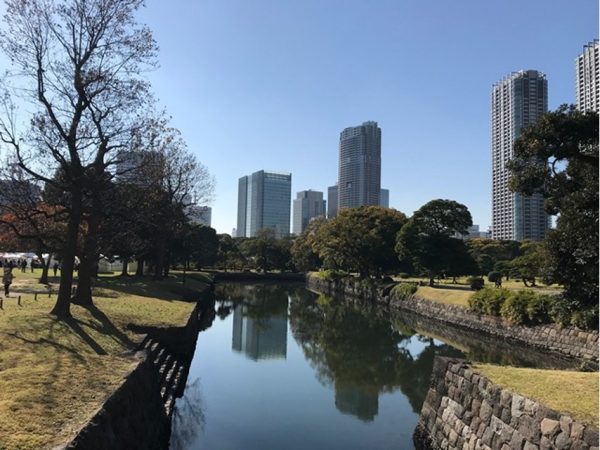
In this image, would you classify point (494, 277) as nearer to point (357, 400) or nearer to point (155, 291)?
point (155, 291)

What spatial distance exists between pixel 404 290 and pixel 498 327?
640 inches

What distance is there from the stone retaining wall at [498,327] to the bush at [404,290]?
38 cm

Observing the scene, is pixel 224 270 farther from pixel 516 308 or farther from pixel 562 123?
pixel 562 123

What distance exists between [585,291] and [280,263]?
7755cm

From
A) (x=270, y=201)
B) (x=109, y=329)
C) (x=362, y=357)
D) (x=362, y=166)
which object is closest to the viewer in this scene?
(x=109, y=329)

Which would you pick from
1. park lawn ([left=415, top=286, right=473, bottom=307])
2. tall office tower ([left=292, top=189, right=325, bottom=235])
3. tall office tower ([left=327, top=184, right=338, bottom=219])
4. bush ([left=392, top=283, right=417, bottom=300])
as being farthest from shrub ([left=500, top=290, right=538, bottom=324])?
tall office tower ([left=292, top=189, right=325, bottom=235])

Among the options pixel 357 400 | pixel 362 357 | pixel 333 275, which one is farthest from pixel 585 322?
pixel 333 275

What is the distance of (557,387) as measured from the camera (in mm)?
9039

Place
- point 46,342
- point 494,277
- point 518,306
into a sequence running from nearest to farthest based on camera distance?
point 46,342 → point 518,306 → point 494,277

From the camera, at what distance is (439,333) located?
1215 inches

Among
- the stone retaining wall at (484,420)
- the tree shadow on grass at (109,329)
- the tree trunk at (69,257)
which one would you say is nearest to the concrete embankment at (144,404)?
the tree shadow on grass at (109,329)

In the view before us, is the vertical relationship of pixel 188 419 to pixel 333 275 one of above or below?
below

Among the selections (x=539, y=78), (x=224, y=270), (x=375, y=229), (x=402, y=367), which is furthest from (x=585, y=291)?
(x=224, y=270)

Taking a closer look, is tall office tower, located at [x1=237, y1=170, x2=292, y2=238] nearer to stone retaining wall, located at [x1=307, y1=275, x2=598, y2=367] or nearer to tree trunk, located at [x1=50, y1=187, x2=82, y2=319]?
stone retaining wall, located at [x1=307, y1=275, x2=598, y2=367]
